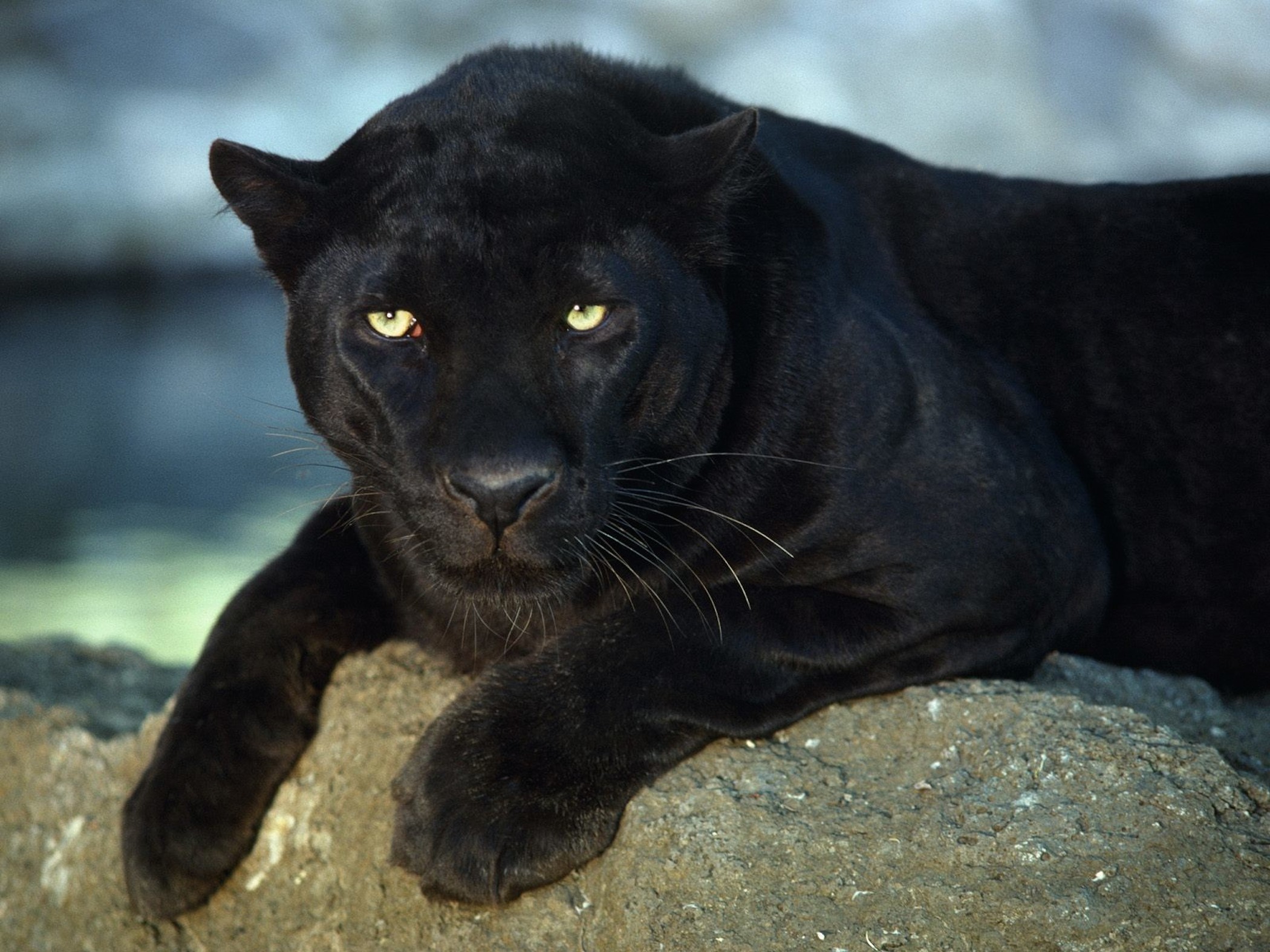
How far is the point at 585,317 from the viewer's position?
2.81 m

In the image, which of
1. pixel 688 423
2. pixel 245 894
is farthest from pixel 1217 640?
pixel 245 894

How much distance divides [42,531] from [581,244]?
13.7 meters

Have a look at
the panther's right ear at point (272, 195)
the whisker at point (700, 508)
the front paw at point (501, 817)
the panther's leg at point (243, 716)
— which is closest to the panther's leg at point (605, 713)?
the front paw at point (501, 817)

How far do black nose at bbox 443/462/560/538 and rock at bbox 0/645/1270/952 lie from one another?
26.8 inches

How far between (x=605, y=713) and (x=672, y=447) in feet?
2.07

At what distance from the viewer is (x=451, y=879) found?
8.89ft

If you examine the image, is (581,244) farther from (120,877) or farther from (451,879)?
(120,877)

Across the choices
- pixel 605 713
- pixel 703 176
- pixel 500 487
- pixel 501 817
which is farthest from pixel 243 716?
pixel 703 176

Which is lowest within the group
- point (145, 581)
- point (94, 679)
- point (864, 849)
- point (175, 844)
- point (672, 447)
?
point (145, 581)

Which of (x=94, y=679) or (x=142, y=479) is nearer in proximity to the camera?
(x=94, y=679)

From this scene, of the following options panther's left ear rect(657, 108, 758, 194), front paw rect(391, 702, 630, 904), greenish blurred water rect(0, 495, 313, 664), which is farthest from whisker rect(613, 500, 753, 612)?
greenish blurred water rect(0, 495, 313, 664)

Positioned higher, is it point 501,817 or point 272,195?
point 272,195

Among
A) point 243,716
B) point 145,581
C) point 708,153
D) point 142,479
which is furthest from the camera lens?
point 142,479

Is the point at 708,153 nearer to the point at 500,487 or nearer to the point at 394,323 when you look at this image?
the point at 394,323
